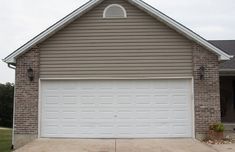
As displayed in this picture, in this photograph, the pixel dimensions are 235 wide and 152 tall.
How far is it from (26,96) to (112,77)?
345 cm

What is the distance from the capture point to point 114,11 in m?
16.7

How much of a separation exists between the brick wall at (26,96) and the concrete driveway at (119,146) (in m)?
0.92

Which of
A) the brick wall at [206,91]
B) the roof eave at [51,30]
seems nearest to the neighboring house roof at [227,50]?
the brick wall at [206,91]

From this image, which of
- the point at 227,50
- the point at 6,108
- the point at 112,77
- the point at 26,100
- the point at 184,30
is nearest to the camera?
the point at 184,30

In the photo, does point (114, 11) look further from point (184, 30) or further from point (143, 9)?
Answer: point (184, 30)

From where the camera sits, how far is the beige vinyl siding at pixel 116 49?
1641 centimetres

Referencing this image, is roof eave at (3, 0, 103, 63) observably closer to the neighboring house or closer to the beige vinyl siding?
the neighboring house

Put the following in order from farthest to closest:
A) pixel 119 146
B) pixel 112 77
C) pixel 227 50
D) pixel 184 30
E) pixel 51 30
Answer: pixel 227 50 < pixel 112 77 < pixel 51 30 < pixel 184 30 < pixel 119 146

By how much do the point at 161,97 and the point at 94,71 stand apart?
9.29 feet

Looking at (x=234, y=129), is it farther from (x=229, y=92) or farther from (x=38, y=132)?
(x=38, y=132)

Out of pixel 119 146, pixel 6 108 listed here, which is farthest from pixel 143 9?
pixel 6 108

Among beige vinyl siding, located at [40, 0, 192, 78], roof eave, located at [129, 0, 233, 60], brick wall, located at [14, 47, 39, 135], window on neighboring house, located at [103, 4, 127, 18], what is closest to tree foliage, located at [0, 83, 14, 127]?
brick wall, located at [14, 47, 39, 135]

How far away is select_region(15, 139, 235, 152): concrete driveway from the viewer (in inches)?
532

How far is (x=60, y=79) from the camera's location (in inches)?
651
